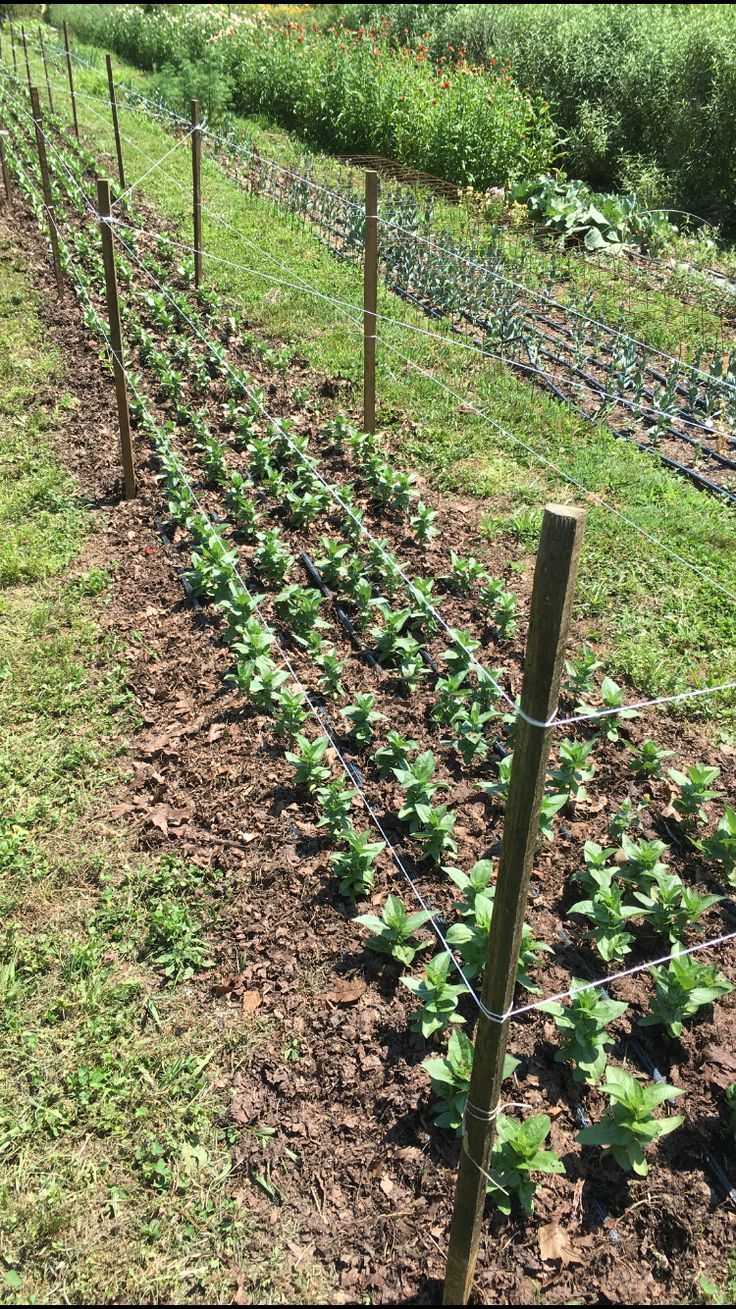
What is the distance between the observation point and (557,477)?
21.5 ft

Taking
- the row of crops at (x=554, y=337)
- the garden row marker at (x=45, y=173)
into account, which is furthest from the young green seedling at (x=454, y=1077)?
the garden row marker at (x=45, y=173)

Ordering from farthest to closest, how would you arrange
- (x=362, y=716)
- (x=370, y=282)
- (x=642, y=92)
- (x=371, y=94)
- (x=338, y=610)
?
(x=371, y=94)
(x=642, y=92)
(x=370, y=282)
(x=338, y=610)
(x=362, y=716)

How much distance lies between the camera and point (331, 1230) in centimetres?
270

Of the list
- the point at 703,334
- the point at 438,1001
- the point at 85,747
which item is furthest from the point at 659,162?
the point at 438,1001

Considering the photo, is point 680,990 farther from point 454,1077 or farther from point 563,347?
point 563,347

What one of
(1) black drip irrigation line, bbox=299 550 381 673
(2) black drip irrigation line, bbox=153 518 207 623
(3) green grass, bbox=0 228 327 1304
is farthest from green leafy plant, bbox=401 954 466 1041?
(2) black drip irrigation line, bbox=153 518 207 623

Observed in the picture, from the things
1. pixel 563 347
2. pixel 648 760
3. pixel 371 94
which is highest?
pixel 371 94

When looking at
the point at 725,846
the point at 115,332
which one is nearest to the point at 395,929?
the point at 725,846

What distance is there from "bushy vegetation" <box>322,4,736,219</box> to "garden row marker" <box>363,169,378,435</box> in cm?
785

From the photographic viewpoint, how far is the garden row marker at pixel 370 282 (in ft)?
18.1

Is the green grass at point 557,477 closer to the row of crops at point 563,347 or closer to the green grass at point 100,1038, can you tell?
the row of crops at point 563,347

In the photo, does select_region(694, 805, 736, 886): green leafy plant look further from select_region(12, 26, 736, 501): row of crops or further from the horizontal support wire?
select_region(12, 26, 736, 501): row of crops

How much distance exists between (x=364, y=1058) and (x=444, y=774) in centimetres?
138

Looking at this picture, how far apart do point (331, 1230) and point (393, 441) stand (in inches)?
210
